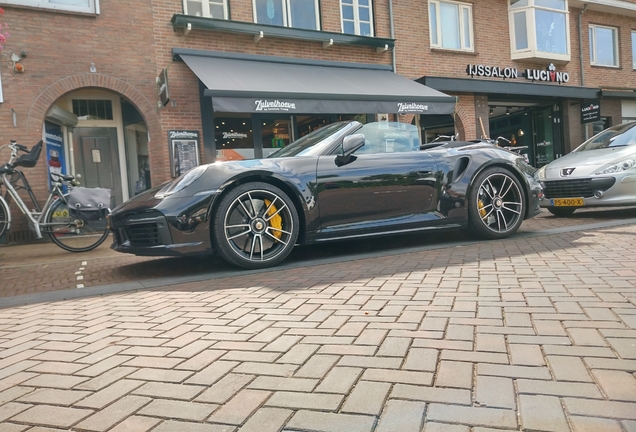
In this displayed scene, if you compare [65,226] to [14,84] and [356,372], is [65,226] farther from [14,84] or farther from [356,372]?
[356,372]

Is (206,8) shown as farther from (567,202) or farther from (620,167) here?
(620,167)

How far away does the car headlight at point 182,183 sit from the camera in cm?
427

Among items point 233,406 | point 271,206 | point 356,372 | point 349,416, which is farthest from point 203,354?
point 271,206

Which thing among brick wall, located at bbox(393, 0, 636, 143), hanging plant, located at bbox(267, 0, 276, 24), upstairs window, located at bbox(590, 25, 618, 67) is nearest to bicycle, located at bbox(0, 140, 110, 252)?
hanging plant, located at bbox(267, 0, 276, 24)

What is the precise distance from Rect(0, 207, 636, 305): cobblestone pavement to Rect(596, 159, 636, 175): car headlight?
67 cm

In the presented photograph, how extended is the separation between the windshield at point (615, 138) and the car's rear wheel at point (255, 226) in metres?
5.85

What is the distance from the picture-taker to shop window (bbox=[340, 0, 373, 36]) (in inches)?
479

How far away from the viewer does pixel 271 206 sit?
4.47 m

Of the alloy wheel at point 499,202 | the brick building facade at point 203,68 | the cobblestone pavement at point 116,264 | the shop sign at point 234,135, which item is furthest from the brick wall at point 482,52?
the alloy wheel at point 499,202

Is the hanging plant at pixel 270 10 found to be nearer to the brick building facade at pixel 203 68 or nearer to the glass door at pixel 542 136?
the brick building facade at pixel 203 68

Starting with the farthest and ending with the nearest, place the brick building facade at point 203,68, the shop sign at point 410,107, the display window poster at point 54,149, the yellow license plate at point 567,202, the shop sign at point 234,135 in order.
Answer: the shop sign at point 234,135 < the shop sign at point 410,107 < the display window poster at point 54,149 < the brick building facade at point 203,68 < the yellow license plate at point 567,202

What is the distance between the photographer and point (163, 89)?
951cm

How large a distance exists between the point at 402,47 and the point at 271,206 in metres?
9.76

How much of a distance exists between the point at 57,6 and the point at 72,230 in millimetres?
5166
